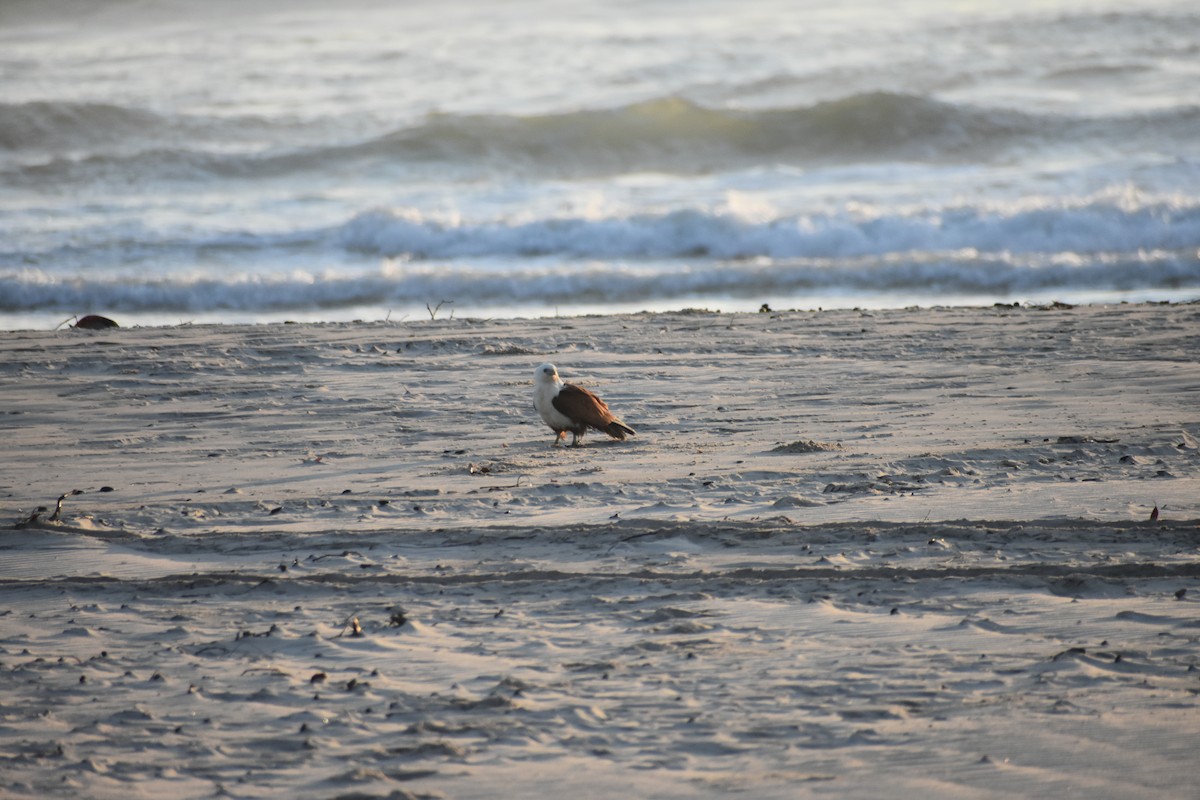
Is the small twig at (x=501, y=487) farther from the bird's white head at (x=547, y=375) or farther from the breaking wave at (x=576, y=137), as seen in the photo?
the breaking wave at (x=576, y=137)

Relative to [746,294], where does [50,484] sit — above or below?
below

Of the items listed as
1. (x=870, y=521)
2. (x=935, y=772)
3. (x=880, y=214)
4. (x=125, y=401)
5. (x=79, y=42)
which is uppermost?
(x=79, y=42)

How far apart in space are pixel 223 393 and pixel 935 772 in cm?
554

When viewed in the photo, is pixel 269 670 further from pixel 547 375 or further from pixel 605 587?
pixel 547 375

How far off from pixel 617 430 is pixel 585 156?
17363mm

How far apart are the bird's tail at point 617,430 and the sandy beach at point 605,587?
0.33 ft

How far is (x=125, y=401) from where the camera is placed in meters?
7.20

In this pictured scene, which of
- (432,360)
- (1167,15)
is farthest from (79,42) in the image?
(1167,15)

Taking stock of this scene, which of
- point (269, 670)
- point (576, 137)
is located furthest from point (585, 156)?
point (269, 670)

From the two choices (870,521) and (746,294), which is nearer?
(870,521)

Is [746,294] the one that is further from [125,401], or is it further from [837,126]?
[837,126]

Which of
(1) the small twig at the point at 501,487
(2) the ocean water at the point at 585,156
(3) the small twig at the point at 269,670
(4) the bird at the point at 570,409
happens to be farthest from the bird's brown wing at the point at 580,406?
(2) the ocean water at the point at 585,156

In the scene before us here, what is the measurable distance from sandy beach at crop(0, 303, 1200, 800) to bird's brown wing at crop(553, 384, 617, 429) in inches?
7.9

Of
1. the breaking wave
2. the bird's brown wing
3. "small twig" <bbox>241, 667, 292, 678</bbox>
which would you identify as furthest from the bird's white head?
the breaking wave
